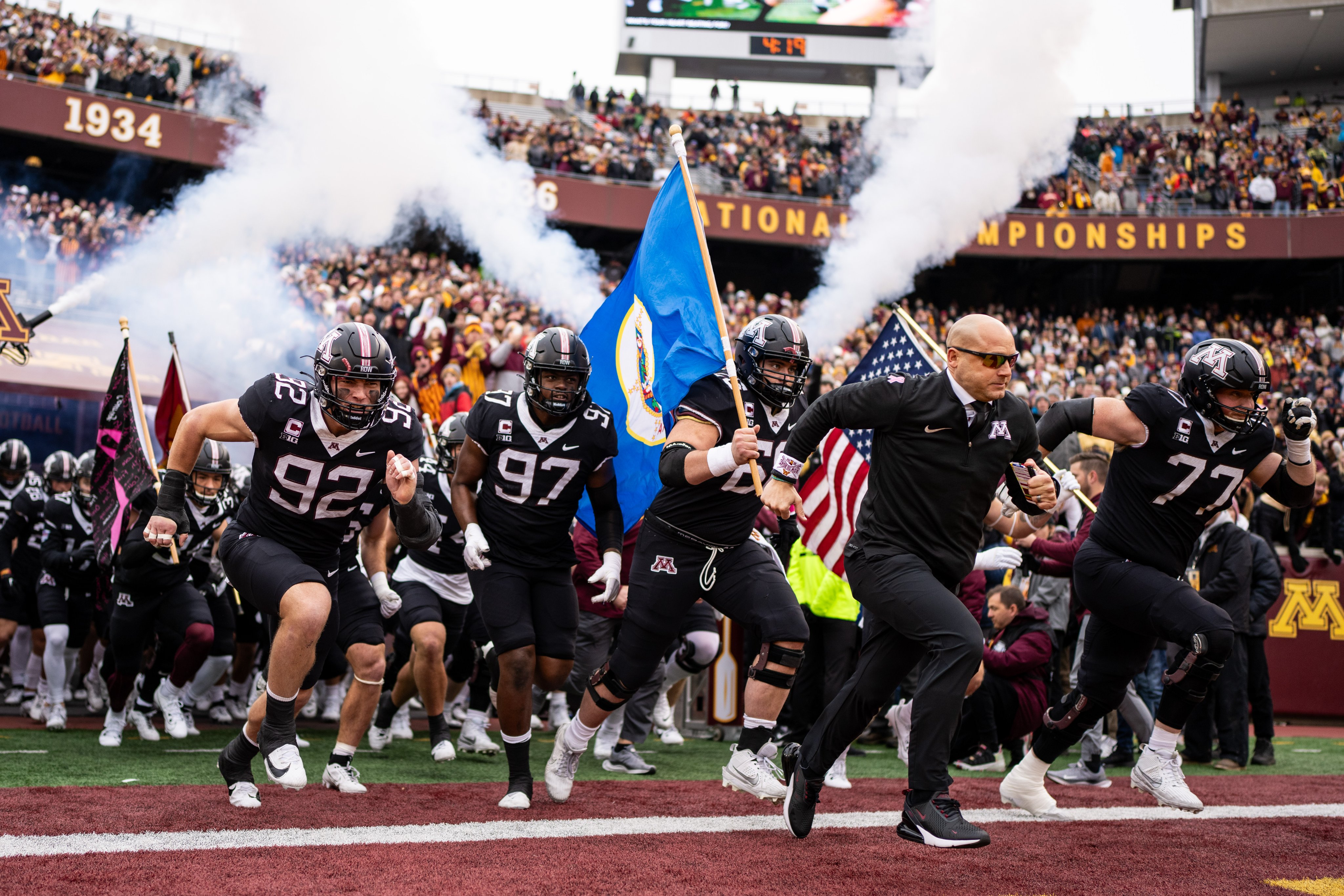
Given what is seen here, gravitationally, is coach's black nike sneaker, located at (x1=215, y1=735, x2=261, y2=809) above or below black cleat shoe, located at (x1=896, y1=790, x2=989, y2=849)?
below

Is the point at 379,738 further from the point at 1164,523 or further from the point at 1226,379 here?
the point at 1226,379

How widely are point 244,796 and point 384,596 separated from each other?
3.60 ft

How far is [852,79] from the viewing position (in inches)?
1462

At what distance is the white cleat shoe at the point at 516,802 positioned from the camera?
5.39 metres

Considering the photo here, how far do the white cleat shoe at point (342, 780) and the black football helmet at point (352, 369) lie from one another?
68.7 inches

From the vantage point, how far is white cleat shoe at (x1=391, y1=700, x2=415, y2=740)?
338 inches

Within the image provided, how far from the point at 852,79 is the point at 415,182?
66.8 feet

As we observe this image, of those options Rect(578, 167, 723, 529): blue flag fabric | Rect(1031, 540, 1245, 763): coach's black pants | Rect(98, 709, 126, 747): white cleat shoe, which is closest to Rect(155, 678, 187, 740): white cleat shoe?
Rect(98, 709, 126, 747): white cleat shoe

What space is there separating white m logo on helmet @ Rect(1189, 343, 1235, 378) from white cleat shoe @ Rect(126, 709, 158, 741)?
21.8 feet

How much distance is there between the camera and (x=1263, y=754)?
29.1ft

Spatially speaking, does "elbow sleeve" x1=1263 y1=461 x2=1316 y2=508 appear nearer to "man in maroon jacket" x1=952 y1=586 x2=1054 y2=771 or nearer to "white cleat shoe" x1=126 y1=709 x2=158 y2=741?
"man in maroon jacket" x1=952 y1=586 x2=1054 y2=771

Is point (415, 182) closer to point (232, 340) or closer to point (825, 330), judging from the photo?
point (232, 340)

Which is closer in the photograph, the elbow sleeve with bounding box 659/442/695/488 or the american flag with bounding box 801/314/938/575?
the elbow sleeve with bounding box 659/442/695/488

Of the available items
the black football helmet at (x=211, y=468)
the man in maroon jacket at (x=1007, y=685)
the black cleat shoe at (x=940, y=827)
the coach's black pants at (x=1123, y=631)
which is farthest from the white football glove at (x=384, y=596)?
the man in maroon jacket at (x=1007, y=685)
